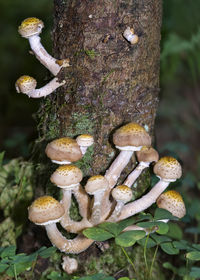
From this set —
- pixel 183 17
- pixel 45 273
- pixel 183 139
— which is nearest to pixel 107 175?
pixel 45 273

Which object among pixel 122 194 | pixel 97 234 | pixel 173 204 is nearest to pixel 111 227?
pixel 97 234

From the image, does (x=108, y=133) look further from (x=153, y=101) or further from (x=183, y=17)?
(x=183, y=17)

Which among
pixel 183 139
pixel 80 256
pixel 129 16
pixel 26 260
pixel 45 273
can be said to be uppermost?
pixel 129 16

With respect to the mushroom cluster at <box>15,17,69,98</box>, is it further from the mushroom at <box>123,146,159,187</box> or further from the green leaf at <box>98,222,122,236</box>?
the green leaf at <box>98,222,122,236</box>

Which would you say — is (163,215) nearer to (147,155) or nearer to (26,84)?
(147,155)

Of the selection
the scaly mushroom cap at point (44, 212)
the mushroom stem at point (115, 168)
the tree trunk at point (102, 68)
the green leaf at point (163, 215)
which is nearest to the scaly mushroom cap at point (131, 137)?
the mushroom stem at point (115, 168)

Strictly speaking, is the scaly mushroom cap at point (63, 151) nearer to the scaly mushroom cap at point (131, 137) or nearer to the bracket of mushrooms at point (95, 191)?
the bracket of mushrooms at point (95, 191)
